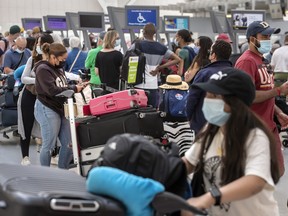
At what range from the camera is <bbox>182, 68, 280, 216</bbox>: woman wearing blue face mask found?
1930mm

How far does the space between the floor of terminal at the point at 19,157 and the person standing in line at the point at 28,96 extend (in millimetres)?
407

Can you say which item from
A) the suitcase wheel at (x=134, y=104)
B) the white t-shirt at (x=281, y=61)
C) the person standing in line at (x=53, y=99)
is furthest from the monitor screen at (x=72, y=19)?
the suitcase wheel at (x=134, y=104)

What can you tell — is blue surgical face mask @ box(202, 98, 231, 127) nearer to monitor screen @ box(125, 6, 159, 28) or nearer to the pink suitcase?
the pink suitcase

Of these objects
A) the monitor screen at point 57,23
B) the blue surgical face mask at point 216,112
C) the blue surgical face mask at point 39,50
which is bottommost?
the monitor screen at point 57,23

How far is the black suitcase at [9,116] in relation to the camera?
719 cm

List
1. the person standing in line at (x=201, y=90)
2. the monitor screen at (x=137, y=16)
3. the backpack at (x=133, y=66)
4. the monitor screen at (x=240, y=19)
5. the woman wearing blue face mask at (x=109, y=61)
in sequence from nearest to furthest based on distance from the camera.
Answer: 1. the person standing in line at (x=201, y=90)
2. the backpack at (x=133, y=66)
3. the woman wearing blue face mask at (x=109, y=61)
4. the monitor screen at (x=137, y=16)
5. the monitor screen at (x=240, y=19)

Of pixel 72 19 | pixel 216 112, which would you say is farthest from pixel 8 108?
pixel 216 112

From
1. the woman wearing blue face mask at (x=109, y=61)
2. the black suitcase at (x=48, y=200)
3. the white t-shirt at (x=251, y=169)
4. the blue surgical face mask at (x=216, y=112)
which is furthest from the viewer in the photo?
the woman wearing blue face mask at (x=109, y=61)

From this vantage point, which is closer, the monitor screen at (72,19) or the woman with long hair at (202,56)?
the woman with long hair at (202,56)

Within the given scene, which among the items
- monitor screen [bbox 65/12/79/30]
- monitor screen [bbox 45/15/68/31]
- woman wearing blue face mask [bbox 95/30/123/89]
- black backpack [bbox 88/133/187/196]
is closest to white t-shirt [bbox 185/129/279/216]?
black backpack [bbox 88/133/187/196]

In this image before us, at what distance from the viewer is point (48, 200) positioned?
1.73m

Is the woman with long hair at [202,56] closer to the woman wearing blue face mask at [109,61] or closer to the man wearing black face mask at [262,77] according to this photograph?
the man wearing black face mask at [262,77]

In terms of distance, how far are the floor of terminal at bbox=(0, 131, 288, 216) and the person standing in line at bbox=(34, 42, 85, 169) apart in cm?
117

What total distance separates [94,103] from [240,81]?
99.3 inches
